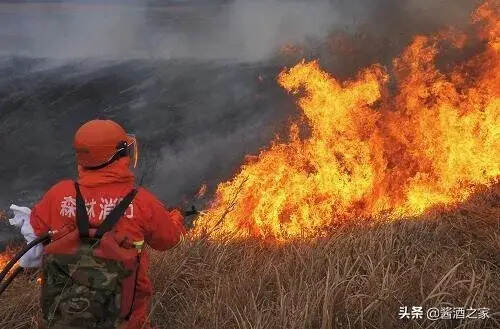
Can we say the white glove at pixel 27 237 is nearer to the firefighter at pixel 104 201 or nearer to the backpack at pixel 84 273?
the firefighter at pixel 104 201

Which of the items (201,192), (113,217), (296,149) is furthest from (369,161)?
(113,217)

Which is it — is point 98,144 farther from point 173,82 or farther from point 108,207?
point 173,82

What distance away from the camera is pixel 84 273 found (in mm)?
2402

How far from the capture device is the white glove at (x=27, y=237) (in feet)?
8.78

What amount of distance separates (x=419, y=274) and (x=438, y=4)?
33.7 feet

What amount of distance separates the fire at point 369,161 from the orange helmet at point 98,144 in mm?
2593

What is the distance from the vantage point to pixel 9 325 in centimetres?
380

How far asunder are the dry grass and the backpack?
108 cm

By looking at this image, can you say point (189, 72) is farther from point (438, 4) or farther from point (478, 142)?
point (478, 142)

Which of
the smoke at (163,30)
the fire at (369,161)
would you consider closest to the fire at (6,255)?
the fire at (369,161)

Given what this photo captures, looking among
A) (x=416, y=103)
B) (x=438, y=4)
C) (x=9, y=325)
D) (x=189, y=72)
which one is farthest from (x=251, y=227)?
(x=438, y=4)

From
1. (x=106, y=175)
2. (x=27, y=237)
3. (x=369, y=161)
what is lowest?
(x=369, y=161)

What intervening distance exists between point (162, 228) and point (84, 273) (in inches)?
18.6

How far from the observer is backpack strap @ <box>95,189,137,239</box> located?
7.91 feet
